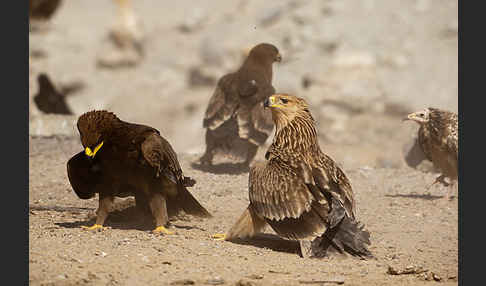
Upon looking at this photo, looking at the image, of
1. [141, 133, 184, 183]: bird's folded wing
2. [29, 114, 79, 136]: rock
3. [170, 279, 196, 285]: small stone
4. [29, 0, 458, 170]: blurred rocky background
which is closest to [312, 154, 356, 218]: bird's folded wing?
[141, 133, 184, 183]: bird's folded wing

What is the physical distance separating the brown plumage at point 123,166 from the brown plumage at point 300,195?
63 centimetres

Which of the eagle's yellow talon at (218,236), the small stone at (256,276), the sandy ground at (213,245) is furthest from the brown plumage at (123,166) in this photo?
the small stone at (256,276)

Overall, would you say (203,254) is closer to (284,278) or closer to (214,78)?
(284,278)

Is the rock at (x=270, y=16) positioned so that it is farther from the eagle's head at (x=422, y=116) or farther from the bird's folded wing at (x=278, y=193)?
the bird's folded wing at (x=278, y=193)

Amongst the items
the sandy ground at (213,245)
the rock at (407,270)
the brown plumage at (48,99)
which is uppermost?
the brown plumage at (48,99)

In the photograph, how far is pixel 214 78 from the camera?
65.6 feet

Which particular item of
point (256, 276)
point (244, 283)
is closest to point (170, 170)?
point (256, 276)

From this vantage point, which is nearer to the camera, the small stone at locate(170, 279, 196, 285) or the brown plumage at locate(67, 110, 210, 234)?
A: the small stone at locate(170, 279, 196, 285)

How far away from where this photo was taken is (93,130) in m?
6.25

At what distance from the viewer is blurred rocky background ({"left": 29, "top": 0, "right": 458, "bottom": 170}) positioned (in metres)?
17.6

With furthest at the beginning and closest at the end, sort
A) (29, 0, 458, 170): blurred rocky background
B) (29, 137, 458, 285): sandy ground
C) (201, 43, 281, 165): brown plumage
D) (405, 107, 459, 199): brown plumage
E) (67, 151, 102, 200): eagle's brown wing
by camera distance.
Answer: (29, 0, 458, 170): blurred rocky background
(201, 43, 281, 165): brown plumage
(405, 107, 459, 199): brown plumage
(67, 151, 102, 200): eagle's brown wing
(29, 137, 458, 285): sandy ground

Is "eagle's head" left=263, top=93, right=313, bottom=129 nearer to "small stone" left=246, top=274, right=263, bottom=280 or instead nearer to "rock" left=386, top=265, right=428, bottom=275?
"rock" left=386, top=265, right=428, bottom=275

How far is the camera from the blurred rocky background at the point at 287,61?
17594 millimetres

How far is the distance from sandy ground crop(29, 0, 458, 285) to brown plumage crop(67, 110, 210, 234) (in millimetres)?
291
